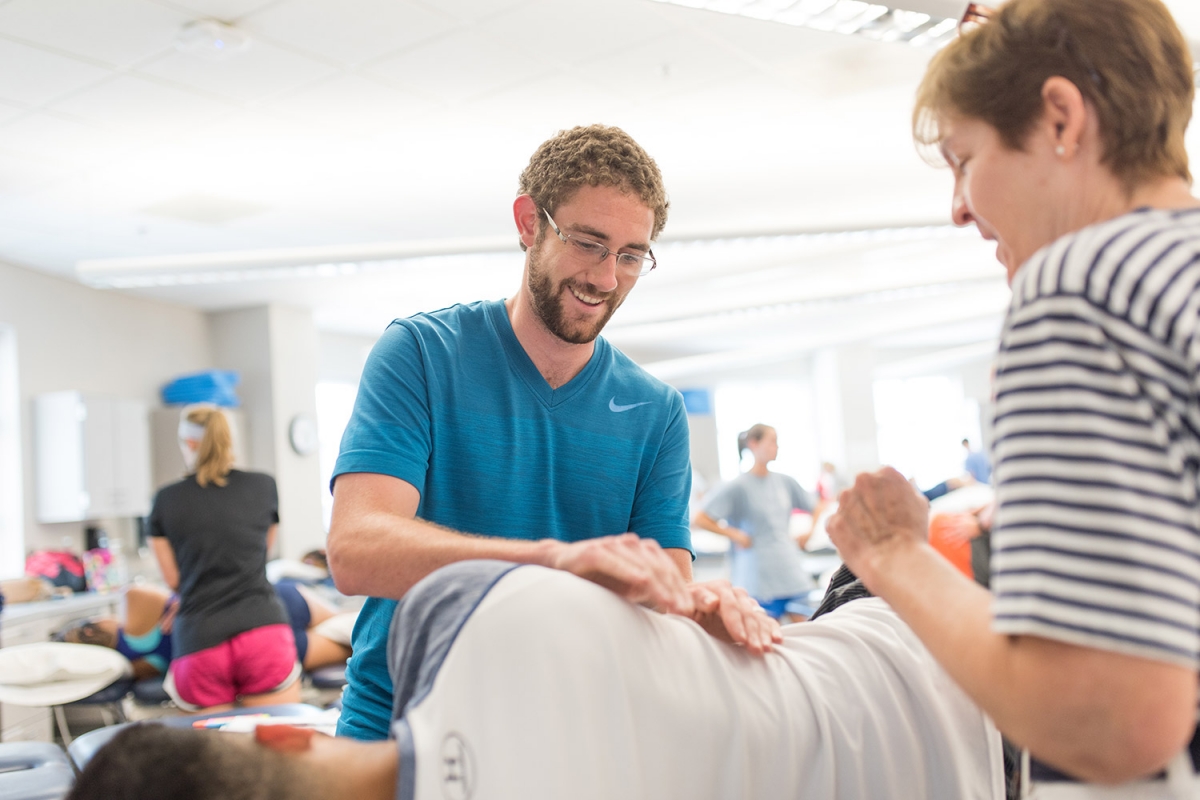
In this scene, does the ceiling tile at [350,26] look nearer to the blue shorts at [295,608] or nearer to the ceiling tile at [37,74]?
the ceiling tile at [37,74]

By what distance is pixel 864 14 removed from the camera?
12.1 ft

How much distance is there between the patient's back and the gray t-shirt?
489 cm

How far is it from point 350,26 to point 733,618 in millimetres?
3612

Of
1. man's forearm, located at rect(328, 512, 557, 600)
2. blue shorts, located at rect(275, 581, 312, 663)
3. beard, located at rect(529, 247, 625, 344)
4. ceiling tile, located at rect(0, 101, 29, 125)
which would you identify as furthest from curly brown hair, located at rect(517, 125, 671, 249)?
ceiling tile, located at rect(0, 101, 29, 125)

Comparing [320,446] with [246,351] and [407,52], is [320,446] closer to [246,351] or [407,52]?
[246,351]

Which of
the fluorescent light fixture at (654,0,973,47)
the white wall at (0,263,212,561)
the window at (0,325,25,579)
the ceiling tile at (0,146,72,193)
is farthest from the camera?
the white wall at (0,263,212,561)

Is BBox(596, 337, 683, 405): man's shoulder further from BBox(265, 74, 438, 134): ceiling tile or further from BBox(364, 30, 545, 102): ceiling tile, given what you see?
BBox(265, 74, 438, 134): ceiling tile

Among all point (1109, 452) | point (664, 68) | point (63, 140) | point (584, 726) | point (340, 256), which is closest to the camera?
point (1109, 452)

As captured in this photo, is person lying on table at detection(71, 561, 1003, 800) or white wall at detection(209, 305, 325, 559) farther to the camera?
white wall at detection(209, 305, 325, 559)

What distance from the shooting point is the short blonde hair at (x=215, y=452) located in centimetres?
396

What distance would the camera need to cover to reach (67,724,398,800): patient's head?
0.79m

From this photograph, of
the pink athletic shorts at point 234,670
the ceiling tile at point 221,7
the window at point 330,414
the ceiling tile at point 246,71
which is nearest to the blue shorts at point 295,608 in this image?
the pink athletic shorts at point 234,670

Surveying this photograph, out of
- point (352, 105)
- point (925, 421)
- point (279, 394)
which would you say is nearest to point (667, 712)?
point (352, 105)

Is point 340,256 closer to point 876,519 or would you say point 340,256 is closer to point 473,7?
point 473,7
